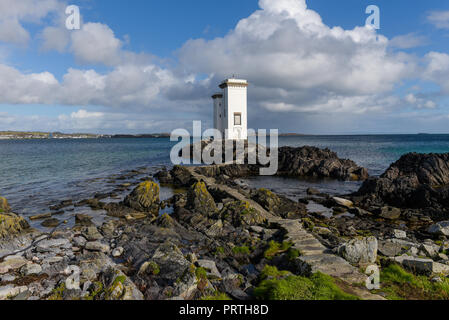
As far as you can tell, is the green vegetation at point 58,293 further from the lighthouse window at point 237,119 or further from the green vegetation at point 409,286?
the lighthouse window at point 237,119

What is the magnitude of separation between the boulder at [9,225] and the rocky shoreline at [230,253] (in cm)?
5

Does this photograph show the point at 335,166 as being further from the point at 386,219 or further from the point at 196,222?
the point at 196,222

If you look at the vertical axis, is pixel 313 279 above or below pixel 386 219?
above

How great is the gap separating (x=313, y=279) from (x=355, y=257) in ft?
6.79

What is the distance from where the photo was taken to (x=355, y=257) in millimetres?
7402

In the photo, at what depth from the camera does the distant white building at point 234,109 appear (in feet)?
144

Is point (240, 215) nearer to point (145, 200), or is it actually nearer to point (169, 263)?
point (169, 263)

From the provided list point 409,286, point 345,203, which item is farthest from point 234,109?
point 409,286

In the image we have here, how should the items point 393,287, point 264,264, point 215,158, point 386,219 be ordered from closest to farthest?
point 393,287 < point 264,264 < point 386,219 < point 215,158

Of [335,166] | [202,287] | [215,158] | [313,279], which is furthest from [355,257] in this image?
[215,158]

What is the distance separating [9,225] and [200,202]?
8579mm

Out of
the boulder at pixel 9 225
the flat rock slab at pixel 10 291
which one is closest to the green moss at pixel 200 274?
the flat rock slab at pixel 10 291
